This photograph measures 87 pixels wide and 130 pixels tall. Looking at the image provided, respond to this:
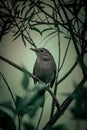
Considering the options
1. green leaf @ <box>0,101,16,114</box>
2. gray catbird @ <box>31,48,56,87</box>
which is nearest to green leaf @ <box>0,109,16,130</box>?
green leaf @ <box>0,101,16,114</box>

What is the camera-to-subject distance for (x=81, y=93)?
0.43 meters

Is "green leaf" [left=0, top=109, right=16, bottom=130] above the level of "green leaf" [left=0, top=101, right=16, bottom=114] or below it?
below

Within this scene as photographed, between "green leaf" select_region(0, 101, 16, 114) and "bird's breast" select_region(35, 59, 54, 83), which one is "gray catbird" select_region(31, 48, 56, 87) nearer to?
"bird's breast" select_region(35, 59, 54, 83)

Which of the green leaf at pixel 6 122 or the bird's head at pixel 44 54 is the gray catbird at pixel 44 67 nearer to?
the bird's head at pixel 44 54

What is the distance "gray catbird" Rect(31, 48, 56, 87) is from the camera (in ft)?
6.54

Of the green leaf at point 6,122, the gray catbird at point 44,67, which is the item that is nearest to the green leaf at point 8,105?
the green leaf at point 6,122

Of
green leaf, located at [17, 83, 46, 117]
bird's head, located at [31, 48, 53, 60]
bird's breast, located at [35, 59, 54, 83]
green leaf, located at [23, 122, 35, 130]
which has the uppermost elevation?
green leaf, located at [17, 83, 46, 117]

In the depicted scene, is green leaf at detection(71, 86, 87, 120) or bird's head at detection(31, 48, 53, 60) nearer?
green leaf at detection(71, 86, 87, 120)

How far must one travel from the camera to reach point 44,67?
2.03 meters

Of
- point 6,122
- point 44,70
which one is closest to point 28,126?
point 6,122

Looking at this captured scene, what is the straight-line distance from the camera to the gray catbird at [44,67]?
1993 millimetres

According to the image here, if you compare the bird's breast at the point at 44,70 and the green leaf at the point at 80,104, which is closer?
the green leaf at the point at 80,104

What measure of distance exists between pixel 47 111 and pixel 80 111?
1.50 m

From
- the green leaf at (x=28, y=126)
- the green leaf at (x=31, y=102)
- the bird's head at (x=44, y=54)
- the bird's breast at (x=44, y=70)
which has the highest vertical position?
the green leaf at (x=31, y=102)
